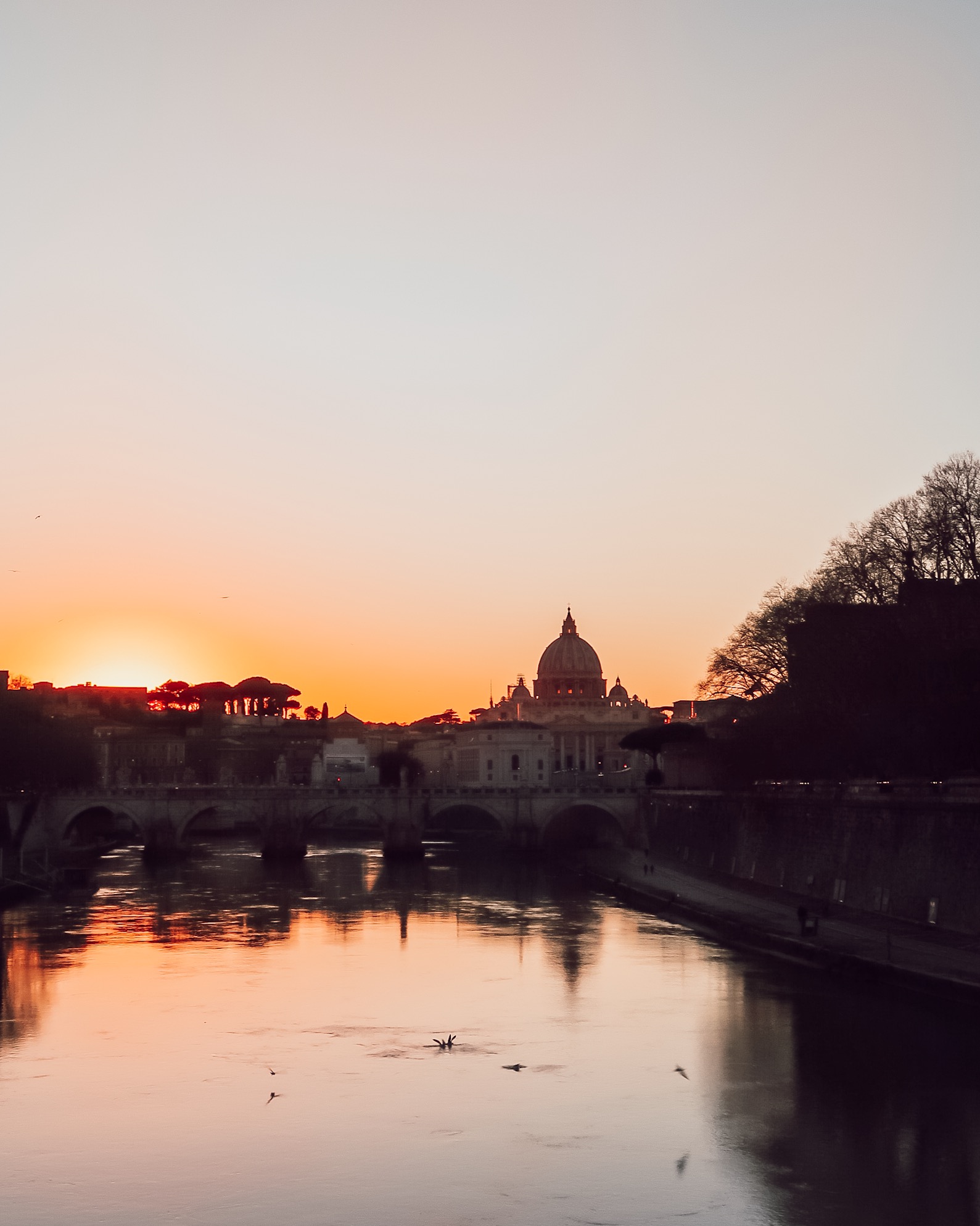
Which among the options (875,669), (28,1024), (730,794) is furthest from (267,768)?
(28,1024)

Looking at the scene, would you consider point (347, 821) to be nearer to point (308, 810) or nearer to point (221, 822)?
point (221, 822)

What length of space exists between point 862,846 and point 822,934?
5404mm

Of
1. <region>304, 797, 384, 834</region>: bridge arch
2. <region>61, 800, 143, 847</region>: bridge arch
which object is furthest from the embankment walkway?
<region>304, 797, 384, 834</region>: bridge arch

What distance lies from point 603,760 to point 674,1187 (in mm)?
137326

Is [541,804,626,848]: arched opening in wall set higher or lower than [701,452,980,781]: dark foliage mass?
lower

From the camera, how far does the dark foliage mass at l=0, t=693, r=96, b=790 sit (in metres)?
69.1

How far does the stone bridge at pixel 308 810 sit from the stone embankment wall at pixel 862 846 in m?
21.9

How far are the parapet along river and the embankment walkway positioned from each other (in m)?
0.59

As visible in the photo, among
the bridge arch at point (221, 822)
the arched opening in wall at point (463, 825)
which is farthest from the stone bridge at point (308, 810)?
the bridge arch at point (221, 822)

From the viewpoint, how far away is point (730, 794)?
202 ft

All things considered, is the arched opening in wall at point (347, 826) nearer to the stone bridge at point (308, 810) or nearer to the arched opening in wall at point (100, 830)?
the arched opening in wall at point (100, 830)

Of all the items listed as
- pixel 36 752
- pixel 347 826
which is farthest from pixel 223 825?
pixel 36 752

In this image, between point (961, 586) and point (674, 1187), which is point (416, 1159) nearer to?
point (674, 1187)

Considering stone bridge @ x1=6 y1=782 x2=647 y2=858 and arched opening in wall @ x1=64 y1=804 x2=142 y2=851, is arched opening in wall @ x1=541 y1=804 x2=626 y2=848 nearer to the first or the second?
stone bridge @ x1=6 y1=782 x2=647 y2=858
